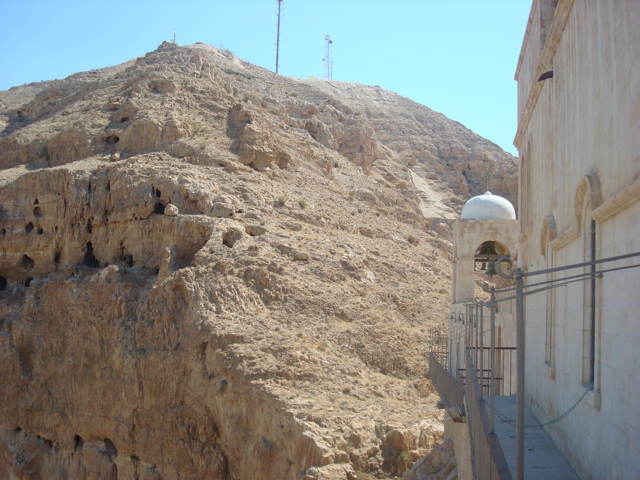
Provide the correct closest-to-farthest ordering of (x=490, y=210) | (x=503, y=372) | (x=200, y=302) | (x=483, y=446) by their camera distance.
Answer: (x=483, y=446), (x=503, y=372), (x=200, y=302), (x=490, y=210)

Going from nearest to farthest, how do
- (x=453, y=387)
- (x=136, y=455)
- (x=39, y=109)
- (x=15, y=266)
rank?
1. (x=453, y=387)
2. (x=136, y=455)
3. (x=15, y=266)
4. (x=39, y=109)

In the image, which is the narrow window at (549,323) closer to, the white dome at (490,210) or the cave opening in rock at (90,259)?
the white dome at (490,210)

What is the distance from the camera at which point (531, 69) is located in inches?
466

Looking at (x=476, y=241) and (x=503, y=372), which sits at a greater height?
(x=476, y=241)

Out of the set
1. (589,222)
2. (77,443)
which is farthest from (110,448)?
(589,222)

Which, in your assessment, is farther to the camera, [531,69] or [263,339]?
[263,339]

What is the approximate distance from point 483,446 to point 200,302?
12385 mm

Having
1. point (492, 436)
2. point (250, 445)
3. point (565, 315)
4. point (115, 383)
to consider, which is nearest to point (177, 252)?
point (115, 383)

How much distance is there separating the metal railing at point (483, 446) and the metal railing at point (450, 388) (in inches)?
70.2

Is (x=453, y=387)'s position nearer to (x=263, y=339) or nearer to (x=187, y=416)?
(x=263, y=339)

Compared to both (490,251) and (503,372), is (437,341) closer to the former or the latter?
(490,251)

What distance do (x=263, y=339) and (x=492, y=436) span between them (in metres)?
11.0

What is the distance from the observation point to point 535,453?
7.62m

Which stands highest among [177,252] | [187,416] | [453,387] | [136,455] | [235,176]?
[235,176]
